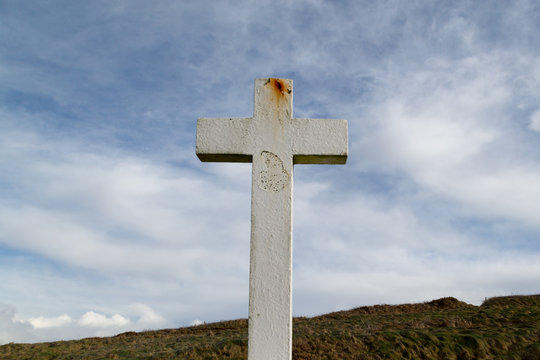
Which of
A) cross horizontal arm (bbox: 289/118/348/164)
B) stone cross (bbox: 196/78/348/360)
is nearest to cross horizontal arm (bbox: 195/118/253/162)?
stone cross (bbox: 196/78/348/360)

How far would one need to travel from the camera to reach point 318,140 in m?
4.83

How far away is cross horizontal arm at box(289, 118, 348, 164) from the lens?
4.75 metres

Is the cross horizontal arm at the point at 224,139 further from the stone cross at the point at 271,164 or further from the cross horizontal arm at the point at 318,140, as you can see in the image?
the cross horizontal arm at the point at 318,140

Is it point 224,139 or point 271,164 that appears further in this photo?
point 224,139

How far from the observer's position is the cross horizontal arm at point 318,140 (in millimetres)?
4754

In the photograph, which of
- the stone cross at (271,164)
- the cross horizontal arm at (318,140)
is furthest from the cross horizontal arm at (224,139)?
the cross horizontal arm at (318,140)

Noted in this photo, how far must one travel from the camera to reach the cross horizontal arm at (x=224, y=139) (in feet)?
15.8

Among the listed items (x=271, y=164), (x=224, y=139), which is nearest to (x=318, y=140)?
(x=271, y=164)

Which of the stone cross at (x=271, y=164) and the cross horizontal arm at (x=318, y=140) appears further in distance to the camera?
the cross horizontal arm at (x=318, y=140)

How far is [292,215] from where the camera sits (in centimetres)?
455

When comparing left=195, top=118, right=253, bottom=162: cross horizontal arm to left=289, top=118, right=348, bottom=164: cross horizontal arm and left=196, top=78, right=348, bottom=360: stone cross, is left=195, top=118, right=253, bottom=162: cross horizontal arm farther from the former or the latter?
left=289, top=118, right=348, bottom=164: cross horizontal arm

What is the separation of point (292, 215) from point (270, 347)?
52.5 inches

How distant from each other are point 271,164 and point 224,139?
0.63 metres

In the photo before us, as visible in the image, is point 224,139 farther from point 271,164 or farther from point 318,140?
point 318,140
